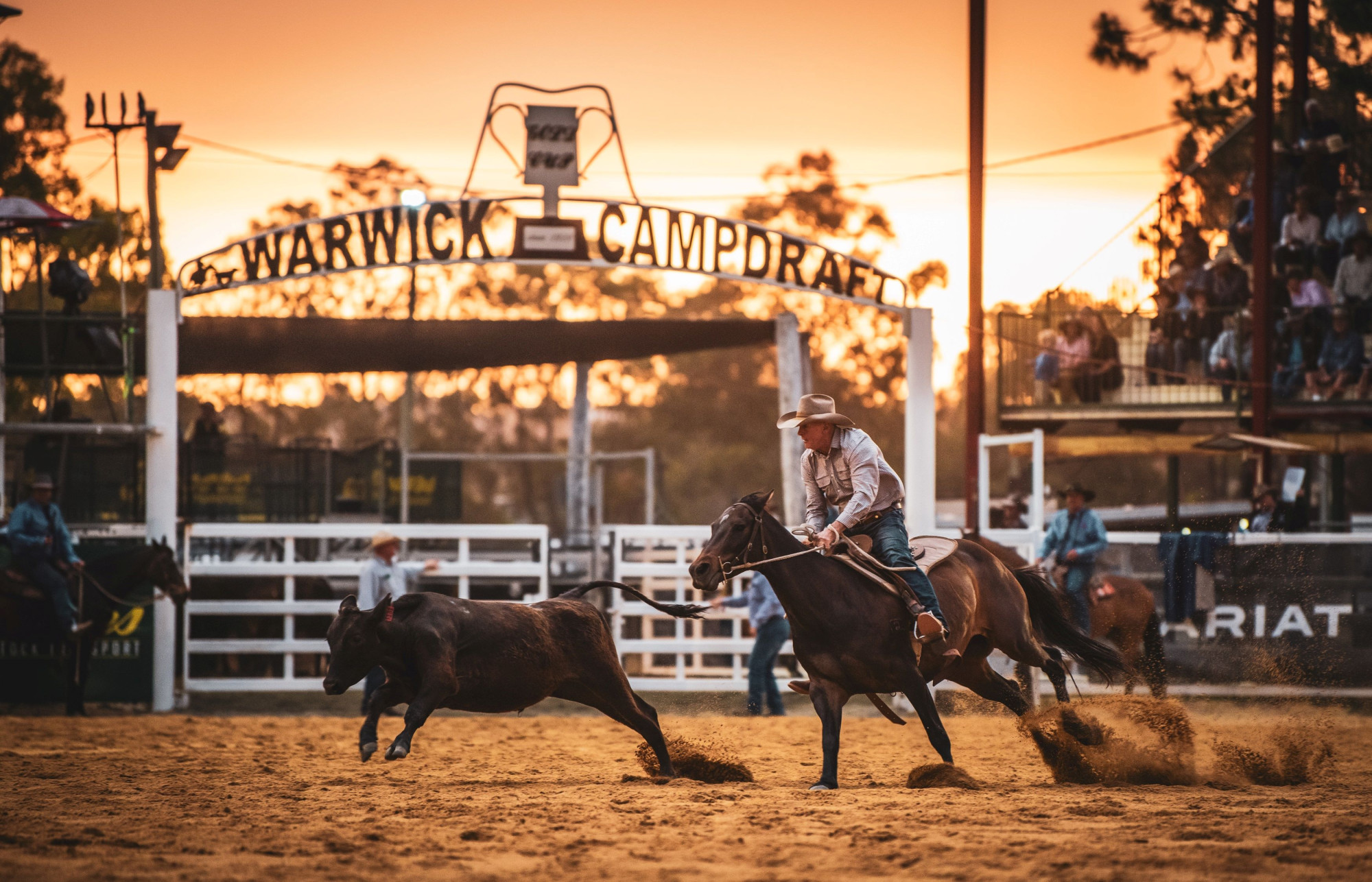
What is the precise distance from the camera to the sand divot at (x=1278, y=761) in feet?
29.0

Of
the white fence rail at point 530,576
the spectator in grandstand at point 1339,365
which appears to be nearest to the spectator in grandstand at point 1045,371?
the spectator in grandstand at point 1339,365

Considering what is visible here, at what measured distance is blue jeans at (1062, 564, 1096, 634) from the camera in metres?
13.3

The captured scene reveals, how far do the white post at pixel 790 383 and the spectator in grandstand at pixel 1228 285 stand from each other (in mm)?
6270

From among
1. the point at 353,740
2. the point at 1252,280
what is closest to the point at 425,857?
the point at 353,740

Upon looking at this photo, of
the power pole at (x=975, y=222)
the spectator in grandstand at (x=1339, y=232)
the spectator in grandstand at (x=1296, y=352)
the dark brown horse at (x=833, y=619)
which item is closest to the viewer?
the dark brown horse at (x=833, y=619)

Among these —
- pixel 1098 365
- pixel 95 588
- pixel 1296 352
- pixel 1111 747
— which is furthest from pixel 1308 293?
pixel 95 588

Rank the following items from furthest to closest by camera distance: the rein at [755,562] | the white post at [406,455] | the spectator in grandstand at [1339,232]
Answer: the white post at [406,455] → the spectator in grandstand at [1339,232] → the rein at [755,562]

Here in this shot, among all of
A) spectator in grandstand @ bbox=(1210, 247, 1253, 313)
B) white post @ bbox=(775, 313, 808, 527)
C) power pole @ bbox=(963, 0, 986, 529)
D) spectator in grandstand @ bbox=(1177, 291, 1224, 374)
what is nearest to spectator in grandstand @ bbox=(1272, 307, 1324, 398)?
spectator in grandstand @ bbox=(1210, 247, 1253, 313)

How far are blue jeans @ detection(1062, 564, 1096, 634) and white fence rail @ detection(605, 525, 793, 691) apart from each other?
9.71ft

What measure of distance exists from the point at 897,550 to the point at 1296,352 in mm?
11434

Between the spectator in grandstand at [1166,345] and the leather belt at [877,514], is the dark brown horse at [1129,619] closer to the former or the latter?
the leather belt at [877,514]

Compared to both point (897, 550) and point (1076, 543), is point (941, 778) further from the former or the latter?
point (1076, 543)

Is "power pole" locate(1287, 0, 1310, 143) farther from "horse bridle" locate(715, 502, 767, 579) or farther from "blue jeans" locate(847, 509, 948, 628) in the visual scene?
"horse bridle" locate(715, 502, 767, 579)

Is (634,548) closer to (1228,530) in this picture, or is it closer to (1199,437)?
(1199,437)
